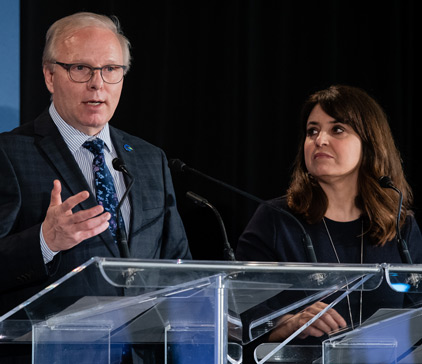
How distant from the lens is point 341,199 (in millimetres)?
2875

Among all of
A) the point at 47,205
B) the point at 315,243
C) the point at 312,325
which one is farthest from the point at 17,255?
the point at 315,243

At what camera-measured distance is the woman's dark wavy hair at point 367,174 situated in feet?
9.16

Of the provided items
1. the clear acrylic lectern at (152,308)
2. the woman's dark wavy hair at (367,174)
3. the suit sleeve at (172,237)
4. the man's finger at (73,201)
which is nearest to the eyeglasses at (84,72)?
the suit sleeve at (172,237)

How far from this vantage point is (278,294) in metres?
1.55

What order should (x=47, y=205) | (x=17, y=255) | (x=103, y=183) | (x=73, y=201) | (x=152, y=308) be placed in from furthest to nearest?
1. (x=103, y=183)
2. (x=47, y=205)
3. (x=17, y=255)
4. (x=73, y=201)
5. (x=152, y=308)

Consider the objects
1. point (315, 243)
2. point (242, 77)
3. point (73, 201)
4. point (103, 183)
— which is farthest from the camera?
point (242, 77)

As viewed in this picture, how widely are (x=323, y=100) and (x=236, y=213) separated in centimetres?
82

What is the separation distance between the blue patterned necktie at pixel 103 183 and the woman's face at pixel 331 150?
34.3 inches

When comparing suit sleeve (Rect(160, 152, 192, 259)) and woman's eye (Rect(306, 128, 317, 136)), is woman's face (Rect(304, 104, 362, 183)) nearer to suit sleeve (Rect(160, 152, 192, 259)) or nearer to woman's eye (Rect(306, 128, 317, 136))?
woman's eye (Rect(306, 128, 317, 136))

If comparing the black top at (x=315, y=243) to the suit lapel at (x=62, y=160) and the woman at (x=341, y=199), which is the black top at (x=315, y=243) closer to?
the woman at (x=341, y=199)

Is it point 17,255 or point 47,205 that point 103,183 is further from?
point 17,255

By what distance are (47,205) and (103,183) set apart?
0.71 feet

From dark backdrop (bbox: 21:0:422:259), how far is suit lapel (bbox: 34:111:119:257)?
70cm

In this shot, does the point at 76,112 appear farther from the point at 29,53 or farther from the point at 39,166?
the point at 29,53
